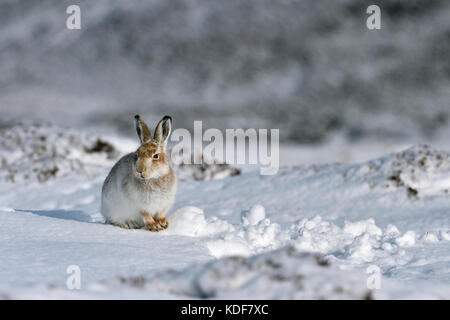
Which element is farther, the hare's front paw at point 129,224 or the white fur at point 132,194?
the hare's front paw at point 129,224

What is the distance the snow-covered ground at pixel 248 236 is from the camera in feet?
10.7

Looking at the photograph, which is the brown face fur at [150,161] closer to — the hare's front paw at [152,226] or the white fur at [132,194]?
the white fur at [132,194]

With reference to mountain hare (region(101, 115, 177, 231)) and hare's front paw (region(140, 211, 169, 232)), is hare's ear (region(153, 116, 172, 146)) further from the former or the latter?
hare's front paw (region(140, 211, 169, 232))

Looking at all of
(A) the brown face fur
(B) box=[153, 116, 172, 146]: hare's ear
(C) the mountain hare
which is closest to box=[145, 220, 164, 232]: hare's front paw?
(C) the mountain hare

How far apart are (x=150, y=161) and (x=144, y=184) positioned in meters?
0.31

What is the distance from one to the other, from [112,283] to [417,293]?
1962 millimetres

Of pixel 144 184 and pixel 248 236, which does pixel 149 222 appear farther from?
pixel 248 236

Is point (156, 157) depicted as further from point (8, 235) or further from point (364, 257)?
point (364, 257)

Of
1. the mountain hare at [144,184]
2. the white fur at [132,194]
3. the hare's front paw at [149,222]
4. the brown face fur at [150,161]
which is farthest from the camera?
the hare's front paw at [149,222]

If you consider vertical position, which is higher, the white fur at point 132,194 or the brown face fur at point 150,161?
the brown face fur at point 150,161

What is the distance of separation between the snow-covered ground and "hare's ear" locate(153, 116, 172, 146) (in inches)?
39.7

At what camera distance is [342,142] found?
2970cm

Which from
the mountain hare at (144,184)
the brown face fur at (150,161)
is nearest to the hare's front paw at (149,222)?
the mountain hare at (144,184)

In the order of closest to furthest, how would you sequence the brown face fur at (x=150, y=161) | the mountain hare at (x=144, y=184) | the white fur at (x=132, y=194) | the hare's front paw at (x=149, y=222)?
the brown face fur at (x=150, y=161) → the mountain hare at (x=144, y=184) → the white fur at (x=132, y=194) → the hare's front paw at (x=149, y=222)
